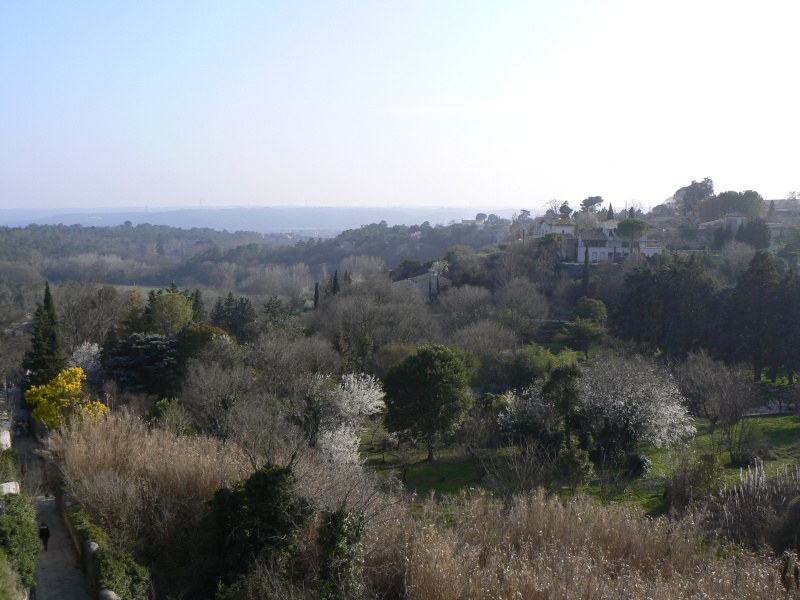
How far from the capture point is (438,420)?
17859 mm

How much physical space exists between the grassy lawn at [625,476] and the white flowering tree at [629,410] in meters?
0.65

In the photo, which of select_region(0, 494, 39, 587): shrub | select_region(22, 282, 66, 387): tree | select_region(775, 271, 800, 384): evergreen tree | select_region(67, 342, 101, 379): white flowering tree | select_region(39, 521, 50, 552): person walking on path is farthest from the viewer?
select_region(67, 342, 101, 379): white flowering tree

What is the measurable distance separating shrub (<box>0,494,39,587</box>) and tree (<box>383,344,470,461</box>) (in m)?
9.68

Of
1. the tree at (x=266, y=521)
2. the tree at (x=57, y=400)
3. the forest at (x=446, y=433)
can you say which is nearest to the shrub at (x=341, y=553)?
the forest at (x=446, y=433)

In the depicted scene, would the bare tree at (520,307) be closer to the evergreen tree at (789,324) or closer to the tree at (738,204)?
the evergreen tree at (789,324)

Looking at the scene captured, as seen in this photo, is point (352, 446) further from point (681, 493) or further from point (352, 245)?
point (352, 245)

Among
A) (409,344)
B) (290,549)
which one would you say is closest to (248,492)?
(290,549)

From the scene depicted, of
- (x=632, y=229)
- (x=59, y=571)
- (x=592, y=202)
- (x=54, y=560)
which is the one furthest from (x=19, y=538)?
(x=592, y=202)

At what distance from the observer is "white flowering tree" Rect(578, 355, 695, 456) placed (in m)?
16.0

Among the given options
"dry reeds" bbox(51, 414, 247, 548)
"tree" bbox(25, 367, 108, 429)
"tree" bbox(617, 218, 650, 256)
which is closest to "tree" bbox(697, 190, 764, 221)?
"tree" bbox(617, 218, 650, 256)

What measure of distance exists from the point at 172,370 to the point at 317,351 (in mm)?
4577

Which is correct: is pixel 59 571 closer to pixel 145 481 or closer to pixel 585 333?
pixel 145 481

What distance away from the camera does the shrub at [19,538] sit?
8.73 meters

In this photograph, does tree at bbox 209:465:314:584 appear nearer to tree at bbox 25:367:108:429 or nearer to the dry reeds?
the dry reeds
